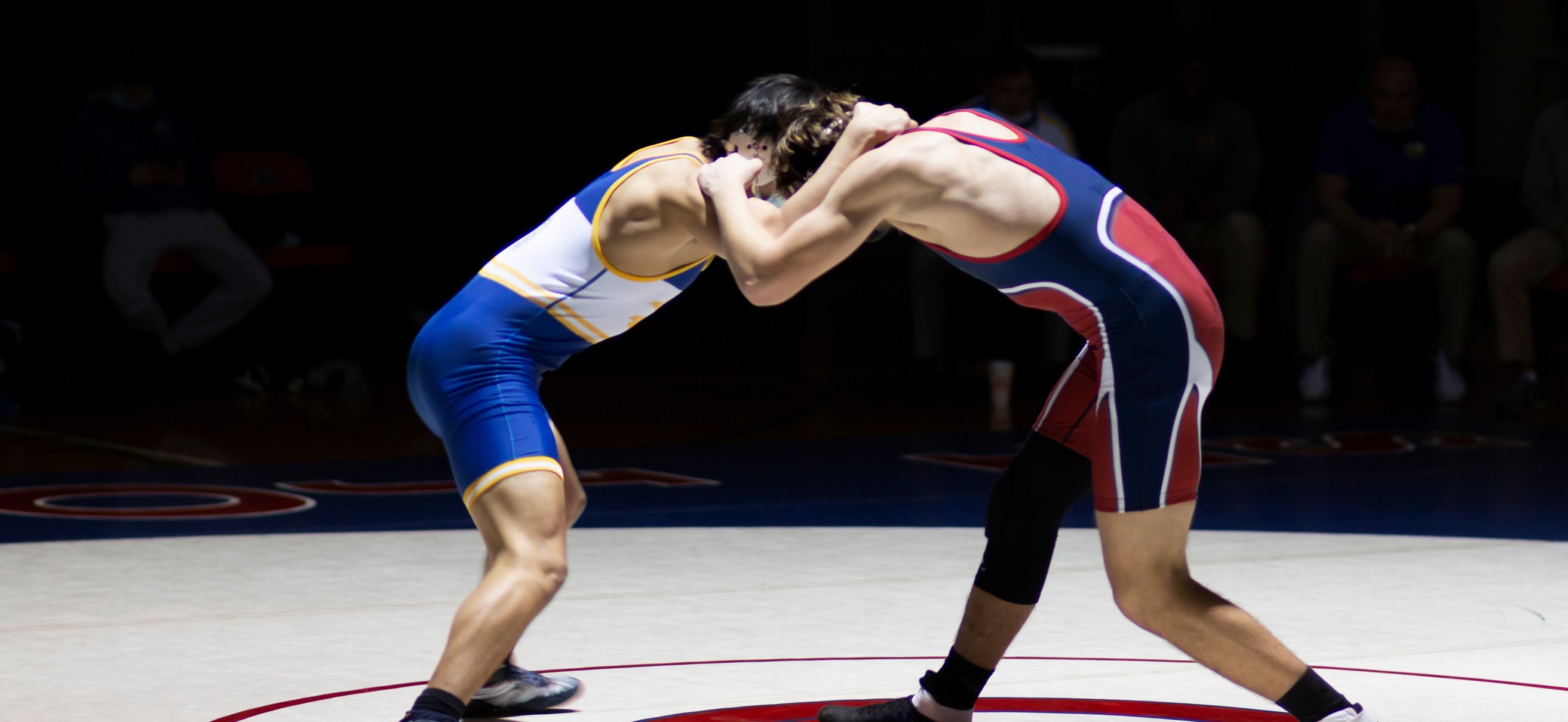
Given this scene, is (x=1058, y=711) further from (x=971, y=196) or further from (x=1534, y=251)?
(x=1534, y=251)

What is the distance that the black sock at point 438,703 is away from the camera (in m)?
2.63

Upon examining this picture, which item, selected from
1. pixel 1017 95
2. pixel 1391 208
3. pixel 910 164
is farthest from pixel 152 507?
pixel 1391 208

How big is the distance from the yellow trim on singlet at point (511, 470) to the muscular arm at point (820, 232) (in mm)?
391

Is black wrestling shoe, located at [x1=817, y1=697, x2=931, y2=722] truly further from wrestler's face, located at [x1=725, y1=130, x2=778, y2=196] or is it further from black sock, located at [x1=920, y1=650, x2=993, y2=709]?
wrestler's face, located at [x1=725, y1=130, x2=778, y2=196]

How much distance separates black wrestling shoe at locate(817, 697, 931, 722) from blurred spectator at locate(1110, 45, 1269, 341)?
5.20 meters

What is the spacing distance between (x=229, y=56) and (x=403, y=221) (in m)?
1.21

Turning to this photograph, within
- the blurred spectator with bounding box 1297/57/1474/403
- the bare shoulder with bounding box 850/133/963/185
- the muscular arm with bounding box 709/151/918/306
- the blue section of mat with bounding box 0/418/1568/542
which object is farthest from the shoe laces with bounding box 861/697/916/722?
the blurred spectator with bounding box 1297/57/1474/403

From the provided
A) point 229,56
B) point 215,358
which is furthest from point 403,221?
point 215,358

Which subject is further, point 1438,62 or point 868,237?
point 1438,62

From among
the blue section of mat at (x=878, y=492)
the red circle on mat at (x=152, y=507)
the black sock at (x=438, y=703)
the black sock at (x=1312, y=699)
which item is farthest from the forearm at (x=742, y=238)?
the red circle on mat at (x=152, y=507)

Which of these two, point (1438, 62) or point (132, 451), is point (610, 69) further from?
point (132, 451)

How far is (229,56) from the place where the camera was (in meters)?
10.1

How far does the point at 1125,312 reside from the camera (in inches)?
104

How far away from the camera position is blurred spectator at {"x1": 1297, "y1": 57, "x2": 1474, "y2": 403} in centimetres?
772
